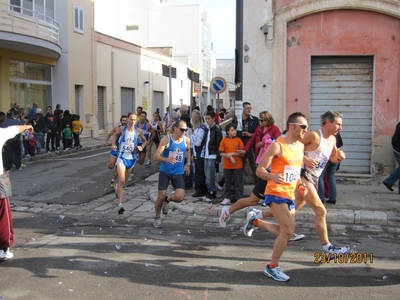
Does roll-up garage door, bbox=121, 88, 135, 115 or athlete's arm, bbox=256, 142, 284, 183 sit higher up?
roll-up garage door, bbox=121, 88, 135, 115

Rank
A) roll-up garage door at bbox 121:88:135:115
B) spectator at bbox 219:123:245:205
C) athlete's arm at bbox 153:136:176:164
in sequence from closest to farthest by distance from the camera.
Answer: athlete's arm at bbox 153:136:176:164, spectator at bbox 219:123:245:205, roll-up garage door at bbox 121:88:135:115

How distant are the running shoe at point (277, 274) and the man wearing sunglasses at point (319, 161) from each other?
0.98 metres

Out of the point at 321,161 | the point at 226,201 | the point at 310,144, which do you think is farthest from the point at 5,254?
the point at 226,201

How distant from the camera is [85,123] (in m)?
25.0

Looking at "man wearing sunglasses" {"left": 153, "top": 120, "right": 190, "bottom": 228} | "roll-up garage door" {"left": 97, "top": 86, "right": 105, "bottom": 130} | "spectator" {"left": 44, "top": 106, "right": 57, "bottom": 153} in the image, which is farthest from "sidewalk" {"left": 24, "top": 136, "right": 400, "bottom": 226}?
"roll-up garage door" {"left": 97, "top": 86, "right": 105, "bottom": 130}

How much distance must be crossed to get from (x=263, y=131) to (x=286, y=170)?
12.5ft

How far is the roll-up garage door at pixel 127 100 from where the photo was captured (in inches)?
1177

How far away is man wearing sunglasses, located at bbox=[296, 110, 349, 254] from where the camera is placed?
556 centimetres

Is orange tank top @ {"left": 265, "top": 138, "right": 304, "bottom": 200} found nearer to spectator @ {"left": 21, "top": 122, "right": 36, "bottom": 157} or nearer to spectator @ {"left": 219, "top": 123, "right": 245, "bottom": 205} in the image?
spectator @ {"left": 219, "top": 123, "right": 245, "bottom": 205}

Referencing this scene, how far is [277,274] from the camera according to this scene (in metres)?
4.91


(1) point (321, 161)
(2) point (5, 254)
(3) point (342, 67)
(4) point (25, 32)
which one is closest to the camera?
(2) point (5, 254)

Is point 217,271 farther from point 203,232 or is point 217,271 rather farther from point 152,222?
point 152,222

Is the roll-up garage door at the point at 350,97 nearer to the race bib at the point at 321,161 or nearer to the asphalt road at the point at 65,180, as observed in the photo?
the race bib at the point at 321,161

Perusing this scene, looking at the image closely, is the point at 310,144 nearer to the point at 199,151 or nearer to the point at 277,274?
the point at 277,274
